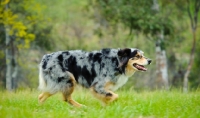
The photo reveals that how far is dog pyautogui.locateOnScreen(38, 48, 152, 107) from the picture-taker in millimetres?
9391

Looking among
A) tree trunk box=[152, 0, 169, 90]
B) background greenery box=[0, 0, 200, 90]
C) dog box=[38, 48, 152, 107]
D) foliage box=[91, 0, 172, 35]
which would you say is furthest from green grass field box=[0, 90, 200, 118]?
tree trunk box=[152, 0, 169, 90]

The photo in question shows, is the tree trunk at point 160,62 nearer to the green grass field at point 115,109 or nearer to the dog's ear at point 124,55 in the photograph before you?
the green grass field at point 115,109

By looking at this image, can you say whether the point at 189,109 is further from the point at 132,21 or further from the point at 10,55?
the point at 10,55

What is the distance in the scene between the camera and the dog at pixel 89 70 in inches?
370

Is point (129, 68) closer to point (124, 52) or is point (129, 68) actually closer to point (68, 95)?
point (124, 52)

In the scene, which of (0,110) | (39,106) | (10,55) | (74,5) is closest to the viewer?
(0,110)

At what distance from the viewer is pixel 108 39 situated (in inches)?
1422

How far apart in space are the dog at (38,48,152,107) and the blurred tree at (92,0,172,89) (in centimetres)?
1182

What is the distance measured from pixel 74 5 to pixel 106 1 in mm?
18484

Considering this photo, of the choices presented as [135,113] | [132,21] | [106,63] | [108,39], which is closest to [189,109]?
[135,113]

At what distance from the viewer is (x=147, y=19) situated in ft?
70.4

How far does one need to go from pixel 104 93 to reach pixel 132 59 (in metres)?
1.25

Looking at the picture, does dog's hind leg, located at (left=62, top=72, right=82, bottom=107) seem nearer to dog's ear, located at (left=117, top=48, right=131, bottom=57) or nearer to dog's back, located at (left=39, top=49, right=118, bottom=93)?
dog's back, located at (left=39, top=49, right=118, bottom=93)

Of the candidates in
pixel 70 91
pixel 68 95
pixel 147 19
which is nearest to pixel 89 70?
pixel 70 91
